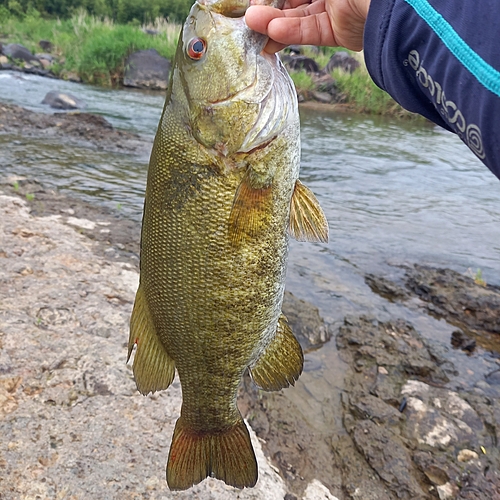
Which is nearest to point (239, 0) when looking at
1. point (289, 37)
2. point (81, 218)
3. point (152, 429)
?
point (289, 37)

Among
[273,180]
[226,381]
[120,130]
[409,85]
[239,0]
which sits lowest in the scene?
[120,130]

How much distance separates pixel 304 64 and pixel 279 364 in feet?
86.1

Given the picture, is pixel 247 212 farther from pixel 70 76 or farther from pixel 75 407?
pixel 70 76

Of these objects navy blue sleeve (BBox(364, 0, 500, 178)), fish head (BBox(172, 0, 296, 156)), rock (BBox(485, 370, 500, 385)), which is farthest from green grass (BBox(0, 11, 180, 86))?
navy blue sleeve (BBox(364, 0, 500, 178))

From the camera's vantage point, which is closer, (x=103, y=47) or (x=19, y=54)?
(x=103, y=47)

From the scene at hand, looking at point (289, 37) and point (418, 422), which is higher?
point (289, 37)

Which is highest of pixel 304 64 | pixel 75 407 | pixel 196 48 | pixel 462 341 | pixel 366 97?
pixel 196 48

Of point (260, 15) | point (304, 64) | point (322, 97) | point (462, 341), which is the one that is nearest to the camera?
point (260, 15)

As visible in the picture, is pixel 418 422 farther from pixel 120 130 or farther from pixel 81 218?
pixel 120 130

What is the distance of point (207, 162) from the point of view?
1982 millimetres

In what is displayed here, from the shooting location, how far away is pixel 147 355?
6.99 feet

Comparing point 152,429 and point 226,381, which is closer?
point 226,381

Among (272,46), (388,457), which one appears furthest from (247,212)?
(388,457)

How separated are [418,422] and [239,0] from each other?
9.69 ft
